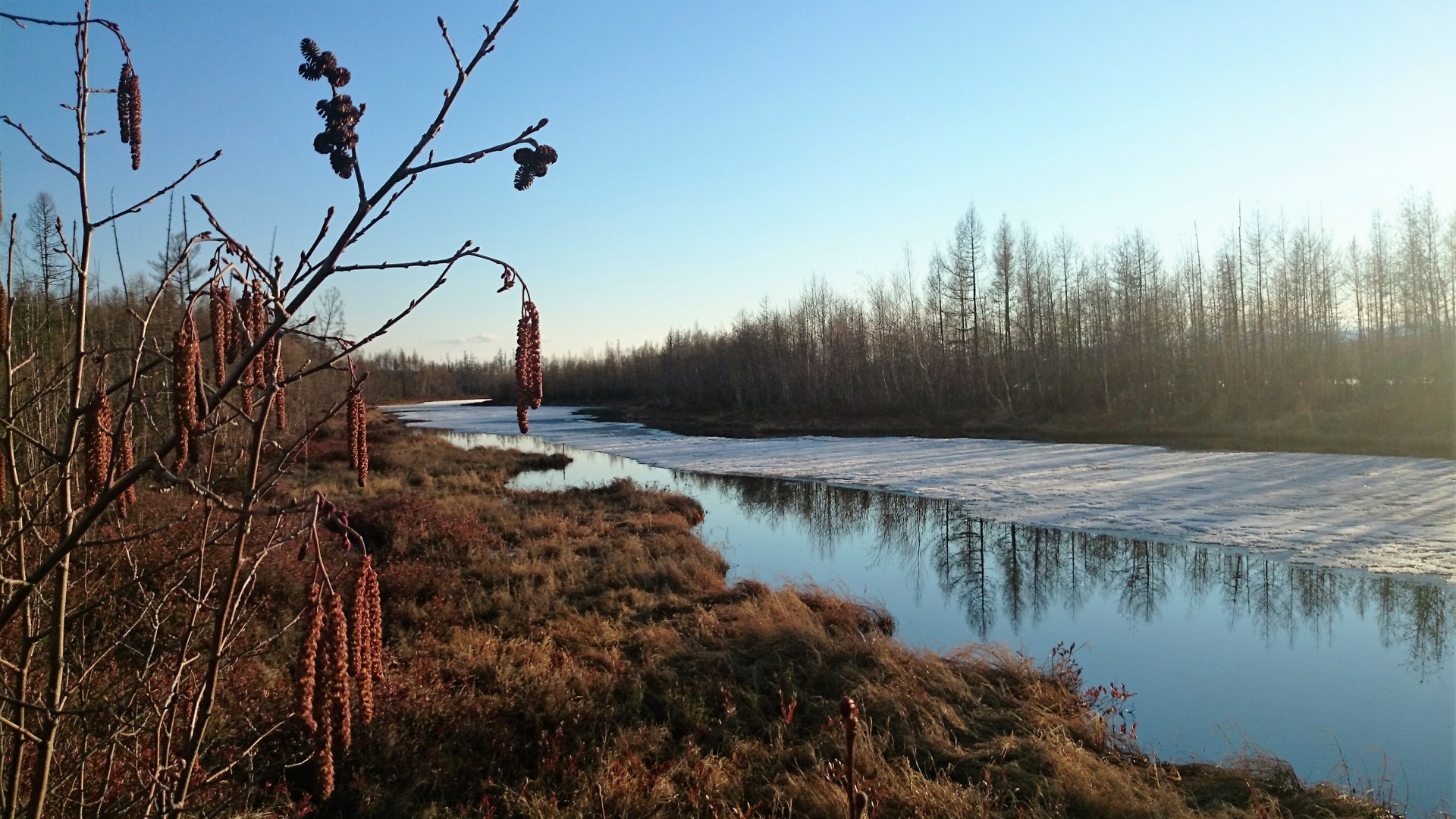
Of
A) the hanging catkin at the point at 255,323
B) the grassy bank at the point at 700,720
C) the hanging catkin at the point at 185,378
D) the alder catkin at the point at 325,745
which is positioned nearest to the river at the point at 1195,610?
the grassy bank at the point at 700,720

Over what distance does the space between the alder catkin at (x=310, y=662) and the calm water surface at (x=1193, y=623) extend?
650 cm

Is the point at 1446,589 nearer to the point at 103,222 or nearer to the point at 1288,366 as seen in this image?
the point at 103,222

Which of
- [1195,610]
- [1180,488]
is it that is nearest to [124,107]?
[1195,610]

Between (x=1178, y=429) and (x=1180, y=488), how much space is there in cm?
1401

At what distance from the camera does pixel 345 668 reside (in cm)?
143

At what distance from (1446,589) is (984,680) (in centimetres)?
640

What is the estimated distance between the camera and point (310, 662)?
1.39 meters

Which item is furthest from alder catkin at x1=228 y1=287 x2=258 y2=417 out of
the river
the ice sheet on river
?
the ice sheet on river

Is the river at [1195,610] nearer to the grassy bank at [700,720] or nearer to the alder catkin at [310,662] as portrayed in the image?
the grassy bank at [700,720]

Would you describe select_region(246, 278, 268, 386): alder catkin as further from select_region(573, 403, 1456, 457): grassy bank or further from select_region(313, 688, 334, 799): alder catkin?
select_region(573, 403, 1456, 457): grassy bank

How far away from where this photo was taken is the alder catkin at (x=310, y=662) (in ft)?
4.44

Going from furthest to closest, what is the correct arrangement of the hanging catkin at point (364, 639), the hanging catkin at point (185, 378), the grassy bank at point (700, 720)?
the grassy bank at point (700, 720)
the hanging catkin at point (364, 639)
the hanging catkin at point (185, 378)

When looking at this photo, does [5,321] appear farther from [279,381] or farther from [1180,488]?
[1180,488]

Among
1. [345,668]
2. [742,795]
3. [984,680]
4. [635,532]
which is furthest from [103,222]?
[635,532]
